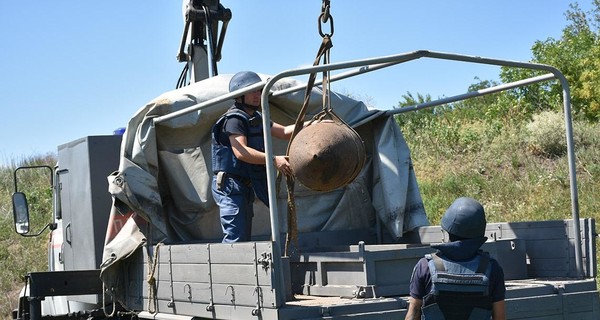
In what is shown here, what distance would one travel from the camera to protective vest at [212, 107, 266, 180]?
6691 mm

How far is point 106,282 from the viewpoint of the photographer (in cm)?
712

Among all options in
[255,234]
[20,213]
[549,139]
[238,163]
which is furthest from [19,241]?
[238,163]

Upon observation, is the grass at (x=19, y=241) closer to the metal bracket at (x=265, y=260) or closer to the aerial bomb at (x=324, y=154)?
the aerial bomb at (x=324, y=154)

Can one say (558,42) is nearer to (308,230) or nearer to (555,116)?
(555,116)

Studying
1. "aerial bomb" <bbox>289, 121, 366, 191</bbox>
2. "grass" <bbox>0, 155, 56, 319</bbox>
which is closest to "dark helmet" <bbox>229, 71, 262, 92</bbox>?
"aerial bomb" <bbox>289, 121, 366, 191</bbox>

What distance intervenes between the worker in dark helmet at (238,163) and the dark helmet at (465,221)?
2132mm

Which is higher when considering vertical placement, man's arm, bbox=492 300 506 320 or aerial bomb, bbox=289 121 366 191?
aerial bomb, bbox=289 121 366 191

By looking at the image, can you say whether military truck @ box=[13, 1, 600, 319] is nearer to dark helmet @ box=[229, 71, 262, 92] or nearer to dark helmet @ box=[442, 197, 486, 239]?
dark helmet @ box=[229, 71, 262, 92]

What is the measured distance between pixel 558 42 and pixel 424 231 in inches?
714

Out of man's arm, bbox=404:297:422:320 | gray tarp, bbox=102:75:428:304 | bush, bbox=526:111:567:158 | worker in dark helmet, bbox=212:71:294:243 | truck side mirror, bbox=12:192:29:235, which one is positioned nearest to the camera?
man's arm, bbox=404:297:422:320

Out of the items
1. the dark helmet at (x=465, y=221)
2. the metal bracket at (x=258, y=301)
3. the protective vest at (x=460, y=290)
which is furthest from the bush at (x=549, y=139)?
the protective vest at (x=460, y=290)

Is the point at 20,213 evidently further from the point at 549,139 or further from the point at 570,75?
the point at 570,75

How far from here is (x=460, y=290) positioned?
441cm

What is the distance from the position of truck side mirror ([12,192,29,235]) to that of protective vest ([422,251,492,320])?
4825 millimetres
